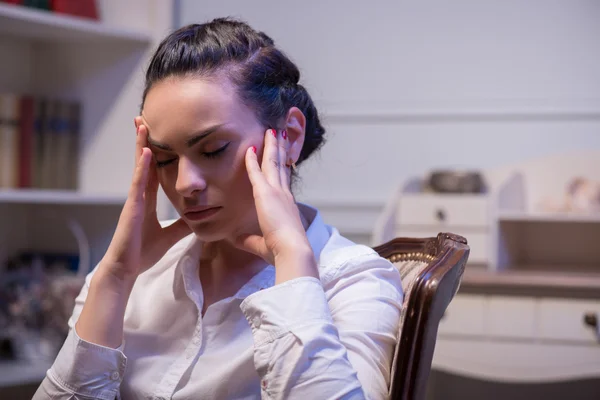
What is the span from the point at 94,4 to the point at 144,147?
162 cm

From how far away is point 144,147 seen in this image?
109 cm

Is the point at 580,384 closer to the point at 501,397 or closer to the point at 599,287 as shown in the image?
the point at 501,397

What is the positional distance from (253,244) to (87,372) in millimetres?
297

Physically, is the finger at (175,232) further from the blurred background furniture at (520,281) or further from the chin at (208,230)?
the blurred background furniture at (520,281)

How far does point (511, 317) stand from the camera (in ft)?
7.38

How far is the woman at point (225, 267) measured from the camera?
0.94 m

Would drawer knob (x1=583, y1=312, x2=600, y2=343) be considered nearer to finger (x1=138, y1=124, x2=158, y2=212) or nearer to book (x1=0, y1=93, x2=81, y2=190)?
finger (x1=138, y1=124, x2=158, y2=212)

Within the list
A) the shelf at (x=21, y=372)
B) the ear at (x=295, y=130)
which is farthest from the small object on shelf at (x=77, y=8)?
the ear at (x=295, y=130)

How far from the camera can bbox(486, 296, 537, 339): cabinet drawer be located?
2.24 metres

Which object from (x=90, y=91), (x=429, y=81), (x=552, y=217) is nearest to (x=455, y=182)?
(x=552, y=217)

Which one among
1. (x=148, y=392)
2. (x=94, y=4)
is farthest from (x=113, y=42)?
(x=148, y=392)

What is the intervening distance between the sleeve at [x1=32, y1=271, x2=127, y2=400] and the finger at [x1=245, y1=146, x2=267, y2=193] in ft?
1.03

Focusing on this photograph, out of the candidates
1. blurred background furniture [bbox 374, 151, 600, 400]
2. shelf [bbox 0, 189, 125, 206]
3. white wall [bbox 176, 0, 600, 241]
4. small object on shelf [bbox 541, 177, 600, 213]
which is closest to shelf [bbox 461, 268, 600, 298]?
blurred background furniture [bbox 374, 151, 600, 400]

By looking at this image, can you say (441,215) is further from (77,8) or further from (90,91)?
(77,8)
